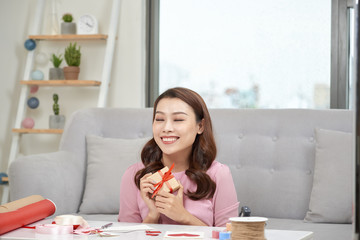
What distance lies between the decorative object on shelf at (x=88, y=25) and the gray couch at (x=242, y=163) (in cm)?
136

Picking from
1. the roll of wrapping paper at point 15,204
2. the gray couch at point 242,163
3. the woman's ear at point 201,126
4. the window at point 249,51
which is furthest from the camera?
the window at point 249,51

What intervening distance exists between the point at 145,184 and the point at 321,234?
912 mm

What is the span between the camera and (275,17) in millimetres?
3846

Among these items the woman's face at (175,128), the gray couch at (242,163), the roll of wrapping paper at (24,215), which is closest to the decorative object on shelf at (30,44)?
the gray couch at (242,163)

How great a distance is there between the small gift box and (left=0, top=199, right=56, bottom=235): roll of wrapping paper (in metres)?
0.32

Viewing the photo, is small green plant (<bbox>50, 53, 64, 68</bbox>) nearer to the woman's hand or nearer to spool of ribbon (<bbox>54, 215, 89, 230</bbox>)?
the woman's hand

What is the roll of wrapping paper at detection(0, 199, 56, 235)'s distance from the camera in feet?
4.69

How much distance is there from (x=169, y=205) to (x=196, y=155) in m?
0.29

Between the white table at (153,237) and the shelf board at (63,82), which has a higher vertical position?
the shelf board at (63,82)

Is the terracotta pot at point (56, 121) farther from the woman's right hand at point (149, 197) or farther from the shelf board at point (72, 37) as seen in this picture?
the woman's right hand at point (149, 197)

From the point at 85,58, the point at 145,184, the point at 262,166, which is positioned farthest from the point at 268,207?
the point at 85,58

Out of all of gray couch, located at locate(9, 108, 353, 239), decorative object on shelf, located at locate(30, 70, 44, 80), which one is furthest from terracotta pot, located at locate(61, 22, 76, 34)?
gray couch, located at locate(9, 108, 353, 239)

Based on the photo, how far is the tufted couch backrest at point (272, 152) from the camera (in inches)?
103

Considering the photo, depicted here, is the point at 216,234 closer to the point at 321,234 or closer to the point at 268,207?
the point at 321,234
